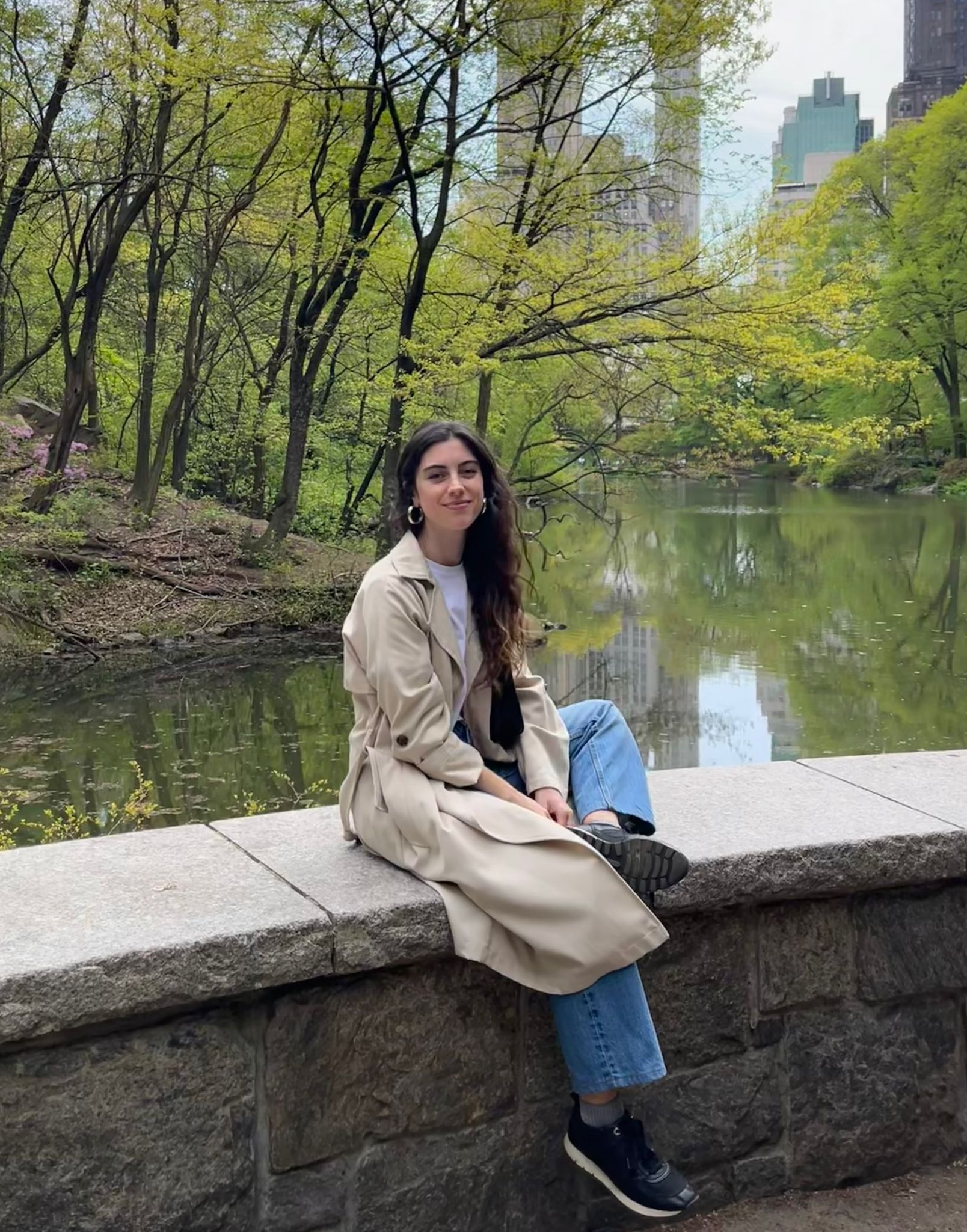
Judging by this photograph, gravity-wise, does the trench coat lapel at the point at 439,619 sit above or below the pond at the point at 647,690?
above

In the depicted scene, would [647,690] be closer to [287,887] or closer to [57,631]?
[57,631]

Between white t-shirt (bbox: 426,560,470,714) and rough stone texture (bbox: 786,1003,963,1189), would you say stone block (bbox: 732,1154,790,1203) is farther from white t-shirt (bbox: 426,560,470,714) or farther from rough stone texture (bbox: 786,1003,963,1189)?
white t-shirt (bbox: 426,560,470,714)

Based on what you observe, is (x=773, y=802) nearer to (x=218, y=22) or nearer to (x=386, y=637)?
(x=386, y=637)

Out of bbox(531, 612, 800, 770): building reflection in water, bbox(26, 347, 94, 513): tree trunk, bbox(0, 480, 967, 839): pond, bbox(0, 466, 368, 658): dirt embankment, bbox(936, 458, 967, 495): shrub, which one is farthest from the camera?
bbox(936, 458, 967, 495): shrub

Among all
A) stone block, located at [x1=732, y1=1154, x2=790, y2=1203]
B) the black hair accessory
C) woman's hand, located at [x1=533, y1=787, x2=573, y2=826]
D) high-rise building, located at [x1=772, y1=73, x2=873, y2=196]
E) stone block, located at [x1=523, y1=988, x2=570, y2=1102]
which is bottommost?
stone block, located at [x1=732, y1=1154, x2=790, y2=1203]

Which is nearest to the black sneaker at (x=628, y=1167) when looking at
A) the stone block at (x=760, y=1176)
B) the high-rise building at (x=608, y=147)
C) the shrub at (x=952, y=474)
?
the stone block at (x=760, y=1176)

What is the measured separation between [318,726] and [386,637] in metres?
8.55

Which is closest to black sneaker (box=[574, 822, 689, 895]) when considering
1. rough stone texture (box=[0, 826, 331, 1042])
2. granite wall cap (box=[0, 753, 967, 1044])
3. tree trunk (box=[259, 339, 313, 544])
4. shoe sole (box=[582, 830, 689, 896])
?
shoe sole (box=[582, 830, 689, 896])

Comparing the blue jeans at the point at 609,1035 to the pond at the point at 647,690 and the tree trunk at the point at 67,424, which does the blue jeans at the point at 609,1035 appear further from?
the tree trunk at the point at 67,424

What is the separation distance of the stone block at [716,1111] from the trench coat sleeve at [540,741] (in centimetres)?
62

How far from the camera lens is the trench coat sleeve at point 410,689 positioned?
242 centimetres

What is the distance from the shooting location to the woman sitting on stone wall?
217cm

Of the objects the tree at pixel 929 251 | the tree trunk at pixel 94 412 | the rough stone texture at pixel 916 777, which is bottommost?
the rough stone texture at pixel 916 777

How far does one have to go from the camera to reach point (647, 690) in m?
12.8
